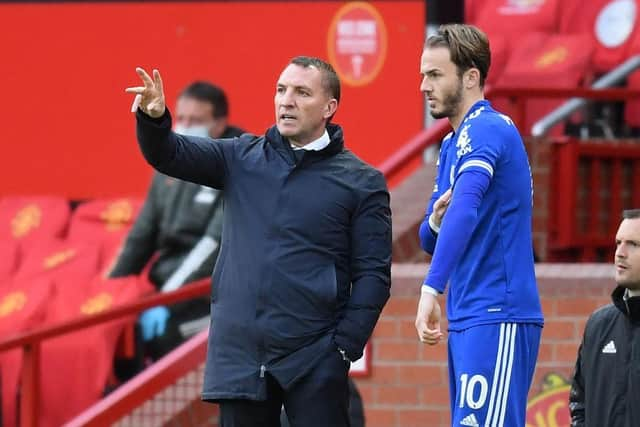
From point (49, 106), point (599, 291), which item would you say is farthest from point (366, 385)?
point (49, 106)

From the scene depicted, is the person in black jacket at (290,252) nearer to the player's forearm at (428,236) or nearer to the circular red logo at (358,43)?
the player's forearm at (428,236)

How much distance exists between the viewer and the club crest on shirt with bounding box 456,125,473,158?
212 inches

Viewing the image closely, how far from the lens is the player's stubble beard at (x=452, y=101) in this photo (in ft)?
18.1

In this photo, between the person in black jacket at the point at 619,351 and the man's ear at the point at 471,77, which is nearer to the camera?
the man's ear at the point at 471,77

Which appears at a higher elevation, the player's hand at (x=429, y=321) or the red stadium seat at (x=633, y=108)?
the red stadium seat at (x=633, y=108)

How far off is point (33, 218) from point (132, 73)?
128cm

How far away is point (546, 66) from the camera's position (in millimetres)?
10617

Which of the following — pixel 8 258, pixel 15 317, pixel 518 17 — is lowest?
pixel 15 317

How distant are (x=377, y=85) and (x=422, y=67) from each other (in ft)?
18.2

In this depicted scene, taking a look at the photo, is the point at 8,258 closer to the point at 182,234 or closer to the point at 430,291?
the point at 182,234

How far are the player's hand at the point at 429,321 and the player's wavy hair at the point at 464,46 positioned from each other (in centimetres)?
82

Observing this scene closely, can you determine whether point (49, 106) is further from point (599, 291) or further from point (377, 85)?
point (599, 291)

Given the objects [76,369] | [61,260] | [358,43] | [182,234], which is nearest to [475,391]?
[182,234]

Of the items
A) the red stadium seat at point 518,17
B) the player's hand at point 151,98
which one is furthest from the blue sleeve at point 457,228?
the red stadium seat at point 518,17
